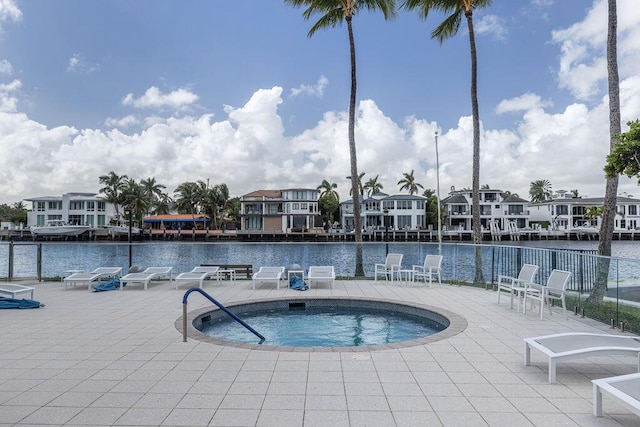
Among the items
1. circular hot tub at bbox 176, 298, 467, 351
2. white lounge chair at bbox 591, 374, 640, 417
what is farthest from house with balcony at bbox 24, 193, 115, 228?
white lounge chair at bbox 591, 374, 640, 417

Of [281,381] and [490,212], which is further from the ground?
[490,212]

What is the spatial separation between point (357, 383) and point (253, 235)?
Answer: 5307 centimetres

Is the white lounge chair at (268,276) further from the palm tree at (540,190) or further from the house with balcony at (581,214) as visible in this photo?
the palm tree at (540,190)

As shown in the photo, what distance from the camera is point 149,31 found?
58.6 ft

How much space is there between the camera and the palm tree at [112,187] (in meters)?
61.2

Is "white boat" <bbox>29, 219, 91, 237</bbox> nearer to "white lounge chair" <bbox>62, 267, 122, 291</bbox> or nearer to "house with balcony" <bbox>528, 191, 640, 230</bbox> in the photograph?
"white lounge chair" <bbox>62, 267, 122, 291</bbox>

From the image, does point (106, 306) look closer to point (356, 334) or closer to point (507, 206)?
point (356, 334)

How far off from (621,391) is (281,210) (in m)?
57.6

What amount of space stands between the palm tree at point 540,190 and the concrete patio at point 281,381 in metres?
90.3

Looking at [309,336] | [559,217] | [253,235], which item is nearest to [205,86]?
[309,336]

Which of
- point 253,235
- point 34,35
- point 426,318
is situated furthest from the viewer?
point 253,235

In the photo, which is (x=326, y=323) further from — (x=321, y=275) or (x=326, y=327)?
(x=321, y=275)

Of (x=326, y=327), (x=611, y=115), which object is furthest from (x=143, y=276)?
(x=611, y=115)

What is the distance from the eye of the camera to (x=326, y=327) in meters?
7.80
